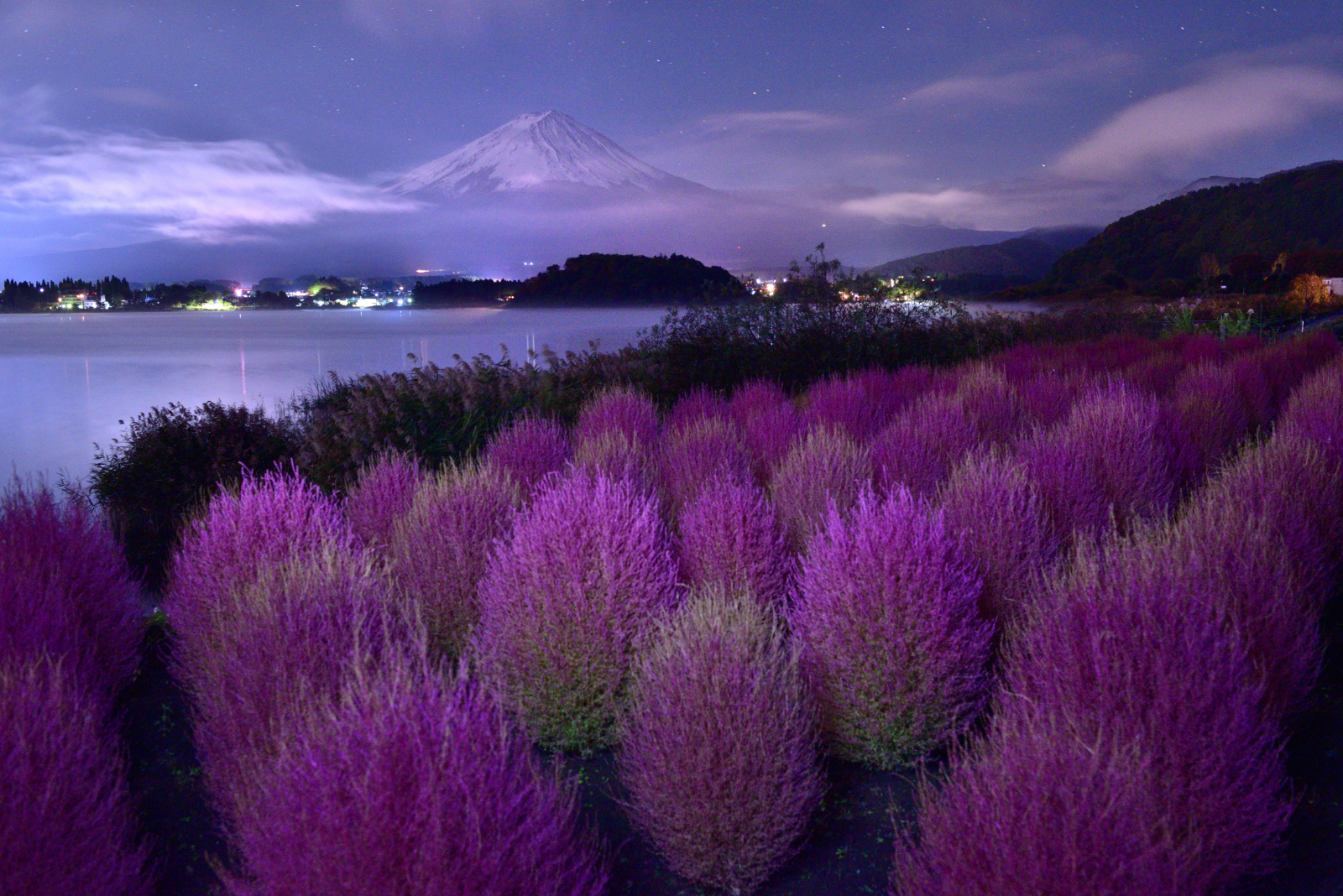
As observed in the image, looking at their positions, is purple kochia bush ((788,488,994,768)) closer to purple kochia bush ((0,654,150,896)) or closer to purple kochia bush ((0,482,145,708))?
purple kochia bush ((0,654,150,896))

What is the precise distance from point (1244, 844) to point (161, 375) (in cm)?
4319

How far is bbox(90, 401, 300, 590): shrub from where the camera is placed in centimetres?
934

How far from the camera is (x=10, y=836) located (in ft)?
7.73

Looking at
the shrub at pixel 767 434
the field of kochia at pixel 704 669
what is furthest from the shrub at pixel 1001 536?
the shrub at pixel 767 434

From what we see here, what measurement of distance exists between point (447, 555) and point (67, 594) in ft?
6.22

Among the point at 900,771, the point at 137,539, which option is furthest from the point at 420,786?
the point at 137,539

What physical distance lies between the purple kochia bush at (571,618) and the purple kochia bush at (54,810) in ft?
4.64

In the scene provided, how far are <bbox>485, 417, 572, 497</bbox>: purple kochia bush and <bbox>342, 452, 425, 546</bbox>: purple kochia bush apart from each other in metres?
0.71

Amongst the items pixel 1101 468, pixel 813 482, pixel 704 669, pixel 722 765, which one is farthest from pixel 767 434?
pixel 722 765

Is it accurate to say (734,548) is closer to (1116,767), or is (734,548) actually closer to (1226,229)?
(1116,767)

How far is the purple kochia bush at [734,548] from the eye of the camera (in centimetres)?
441

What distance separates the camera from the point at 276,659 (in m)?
3.18

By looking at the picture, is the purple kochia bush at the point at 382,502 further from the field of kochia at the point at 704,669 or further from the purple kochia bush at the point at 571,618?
the purple kochia bush at the point at 571,618

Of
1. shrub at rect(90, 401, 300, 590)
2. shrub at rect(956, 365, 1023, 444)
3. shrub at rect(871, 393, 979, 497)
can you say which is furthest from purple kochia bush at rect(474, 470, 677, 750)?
shrub at rect(90, 401, 300, 590)
